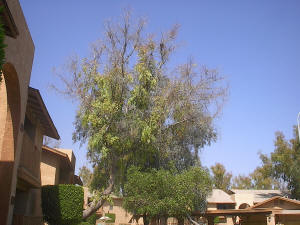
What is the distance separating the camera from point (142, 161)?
919 inches

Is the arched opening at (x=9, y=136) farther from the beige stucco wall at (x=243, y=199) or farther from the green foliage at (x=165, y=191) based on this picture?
the beige stucco wall at (x=243, y=199)

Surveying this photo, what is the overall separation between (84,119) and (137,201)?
247 inches

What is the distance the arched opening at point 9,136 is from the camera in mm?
11266

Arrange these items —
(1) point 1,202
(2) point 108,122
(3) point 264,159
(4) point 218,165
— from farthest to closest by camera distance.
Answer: (4) point 218,165 < (3) point 264,159 < (2) point 108,122 < (1) point 1,202

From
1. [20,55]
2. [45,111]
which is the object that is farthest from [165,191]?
[20,55]

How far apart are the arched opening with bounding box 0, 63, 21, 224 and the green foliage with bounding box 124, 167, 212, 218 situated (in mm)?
11166

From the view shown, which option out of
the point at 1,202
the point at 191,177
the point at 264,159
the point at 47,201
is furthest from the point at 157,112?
the point at 264,159

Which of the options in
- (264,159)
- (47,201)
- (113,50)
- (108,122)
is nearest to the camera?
(47,201)

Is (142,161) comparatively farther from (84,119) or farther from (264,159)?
(264,159)

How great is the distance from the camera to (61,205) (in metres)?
17.2

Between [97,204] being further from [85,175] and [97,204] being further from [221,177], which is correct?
[221,177]

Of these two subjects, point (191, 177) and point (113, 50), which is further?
point (113, 50)

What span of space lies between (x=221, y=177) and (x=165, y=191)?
53100 mm

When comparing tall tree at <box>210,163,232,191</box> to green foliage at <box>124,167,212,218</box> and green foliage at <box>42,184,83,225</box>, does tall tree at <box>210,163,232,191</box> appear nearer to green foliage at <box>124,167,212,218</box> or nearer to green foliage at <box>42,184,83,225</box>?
green foliage at <box>124,167,212,218</box>
